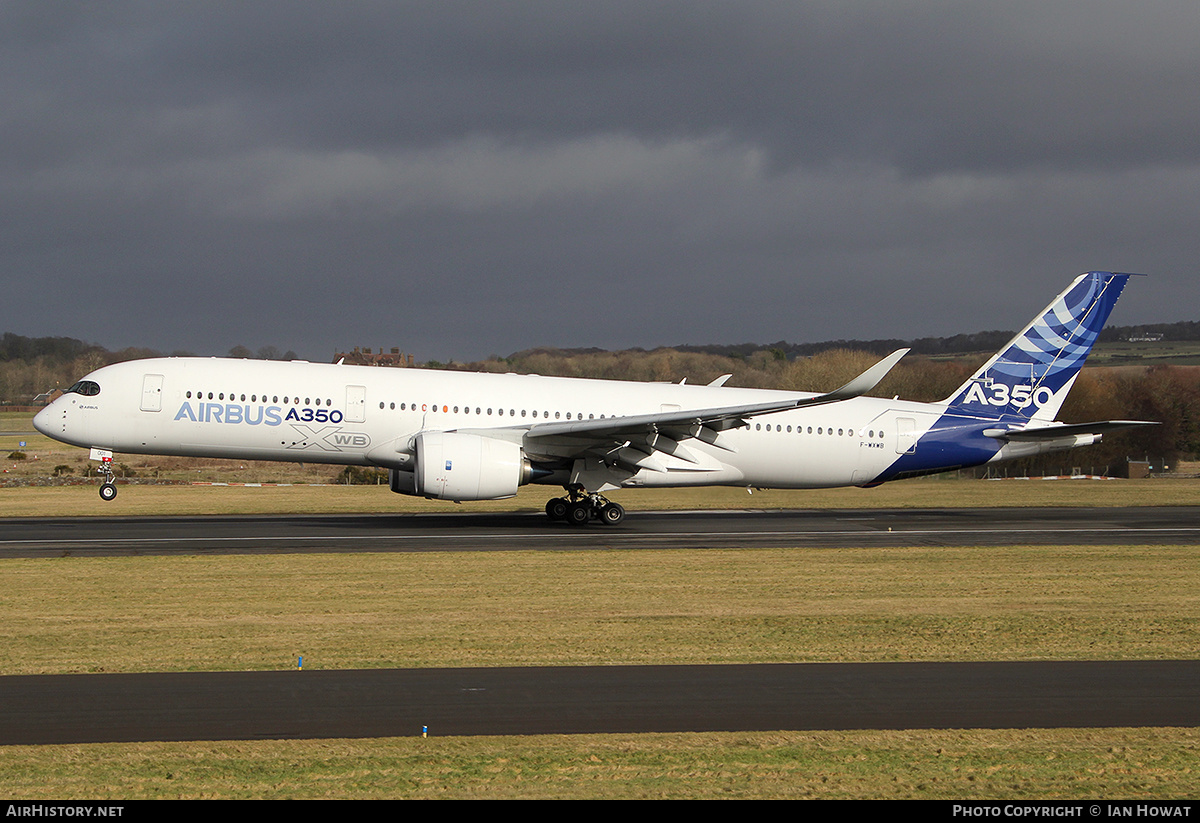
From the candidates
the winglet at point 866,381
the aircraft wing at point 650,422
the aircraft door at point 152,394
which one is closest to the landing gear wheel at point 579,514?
the aircraft wing at point 650,422

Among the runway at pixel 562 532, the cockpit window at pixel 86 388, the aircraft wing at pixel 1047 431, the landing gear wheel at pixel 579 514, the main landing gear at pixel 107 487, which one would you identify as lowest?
the runway at pixel 562 532

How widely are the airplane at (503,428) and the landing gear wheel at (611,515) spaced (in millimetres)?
40

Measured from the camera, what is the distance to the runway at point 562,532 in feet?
77.4

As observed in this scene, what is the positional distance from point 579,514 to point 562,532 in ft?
6.12

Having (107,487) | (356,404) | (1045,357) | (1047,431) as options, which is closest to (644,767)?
(356,404)

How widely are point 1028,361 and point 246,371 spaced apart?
23.5 metres

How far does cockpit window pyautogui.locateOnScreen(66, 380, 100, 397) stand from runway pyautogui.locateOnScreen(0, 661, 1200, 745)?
63.0 feet

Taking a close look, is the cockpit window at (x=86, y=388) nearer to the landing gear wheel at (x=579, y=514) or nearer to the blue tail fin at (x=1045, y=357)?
the landing gear wheel at (x=579, y=514)

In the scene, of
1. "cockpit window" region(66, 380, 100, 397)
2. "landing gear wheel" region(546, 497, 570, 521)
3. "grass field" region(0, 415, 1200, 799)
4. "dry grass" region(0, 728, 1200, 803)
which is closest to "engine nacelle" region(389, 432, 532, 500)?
"landing gear wheel" region(546, 497, 570, 521)

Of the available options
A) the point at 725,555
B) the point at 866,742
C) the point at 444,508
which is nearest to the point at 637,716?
the point at 866,742

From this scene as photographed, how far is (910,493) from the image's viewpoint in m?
44.1

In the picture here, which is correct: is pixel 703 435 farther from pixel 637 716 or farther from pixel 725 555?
pixel 637 716

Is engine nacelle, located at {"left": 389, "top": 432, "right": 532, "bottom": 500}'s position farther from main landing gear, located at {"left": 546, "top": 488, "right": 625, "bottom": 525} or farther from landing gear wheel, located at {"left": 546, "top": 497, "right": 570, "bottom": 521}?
landing gear wheel, located at {"left": 546, "top": 497, "right": 570, "bottom": 521}

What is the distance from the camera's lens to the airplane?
1079 inches
